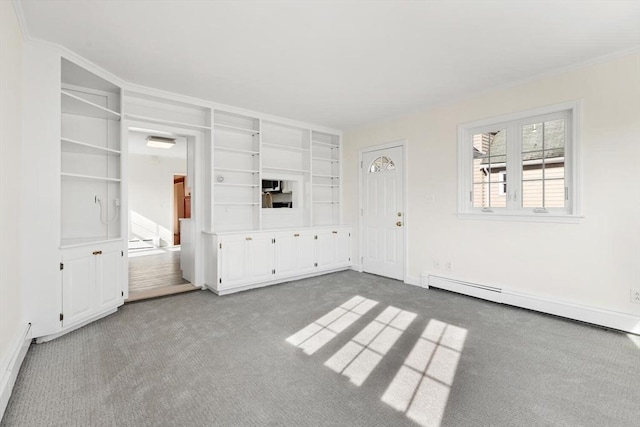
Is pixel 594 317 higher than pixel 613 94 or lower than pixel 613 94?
lower

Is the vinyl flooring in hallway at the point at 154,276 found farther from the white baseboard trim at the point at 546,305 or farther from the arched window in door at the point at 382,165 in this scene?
the white baseboard trim at the point at 546,305

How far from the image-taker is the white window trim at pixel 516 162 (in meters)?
3.11

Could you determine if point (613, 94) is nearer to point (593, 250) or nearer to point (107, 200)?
point (593, 250)

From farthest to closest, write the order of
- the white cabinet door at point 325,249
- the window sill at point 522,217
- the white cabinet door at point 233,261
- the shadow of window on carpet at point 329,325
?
1. the white cabinet door at point 325,249
2. the white cabinet door at point 233,261
3. the window sill at point 522,217
4. the shadow of window on carpet at point 329,325

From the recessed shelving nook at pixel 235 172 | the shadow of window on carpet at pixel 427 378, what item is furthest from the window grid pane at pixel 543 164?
the recessed shelving nook at pixel 235 172

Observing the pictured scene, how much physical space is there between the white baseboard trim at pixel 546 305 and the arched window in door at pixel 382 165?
1.88 meters

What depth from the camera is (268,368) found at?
2227mm

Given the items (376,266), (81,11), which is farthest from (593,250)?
(81,11)

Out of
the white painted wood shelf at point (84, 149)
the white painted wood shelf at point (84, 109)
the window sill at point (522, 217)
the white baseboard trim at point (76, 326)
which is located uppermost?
the white painted wood shelf at point (84, 109)

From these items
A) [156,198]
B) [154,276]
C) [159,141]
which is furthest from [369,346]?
[156,198]

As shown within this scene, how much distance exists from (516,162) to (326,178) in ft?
10.3

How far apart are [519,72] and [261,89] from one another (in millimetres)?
2933

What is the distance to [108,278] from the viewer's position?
3197 millimetres

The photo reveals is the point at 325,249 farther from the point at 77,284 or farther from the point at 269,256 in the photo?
the point at 77,284
